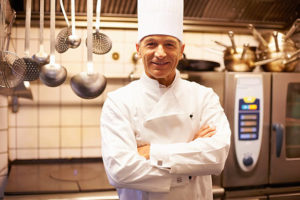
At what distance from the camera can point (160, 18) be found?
1.28 metres

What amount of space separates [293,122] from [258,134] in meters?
0.33

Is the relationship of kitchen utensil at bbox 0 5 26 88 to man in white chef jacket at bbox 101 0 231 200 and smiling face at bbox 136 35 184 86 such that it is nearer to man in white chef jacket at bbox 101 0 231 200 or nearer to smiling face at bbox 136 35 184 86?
man in white chef jacket at bbox 101 0 231 200

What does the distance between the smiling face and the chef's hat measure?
1.0 inches

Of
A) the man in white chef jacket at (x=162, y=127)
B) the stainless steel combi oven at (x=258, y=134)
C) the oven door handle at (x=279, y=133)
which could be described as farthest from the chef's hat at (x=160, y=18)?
the oven door handle at (x=279, y=133)

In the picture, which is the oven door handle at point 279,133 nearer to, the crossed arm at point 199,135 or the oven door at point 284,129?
the oven door at point 284,129

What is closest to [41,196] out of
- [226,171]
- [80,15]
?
[226,171]

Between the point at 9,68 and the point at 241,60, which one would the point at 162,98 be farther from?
the point at 241,60

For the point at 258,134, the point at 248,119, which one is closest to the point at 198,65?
the point at 248,119

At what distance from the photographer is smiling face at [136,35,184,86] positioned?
1.23 m

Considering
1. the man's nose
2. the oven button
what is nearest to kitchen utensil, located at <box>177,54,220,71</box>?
the oven button

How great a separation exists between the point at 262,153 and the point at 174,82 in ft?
3.31

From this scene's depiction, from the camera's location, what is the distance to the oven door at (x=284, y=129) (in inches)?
81.0

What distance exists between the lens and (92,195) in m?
1.73

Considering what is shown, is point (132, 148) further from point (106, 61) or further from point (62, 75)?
point (106, 61)
